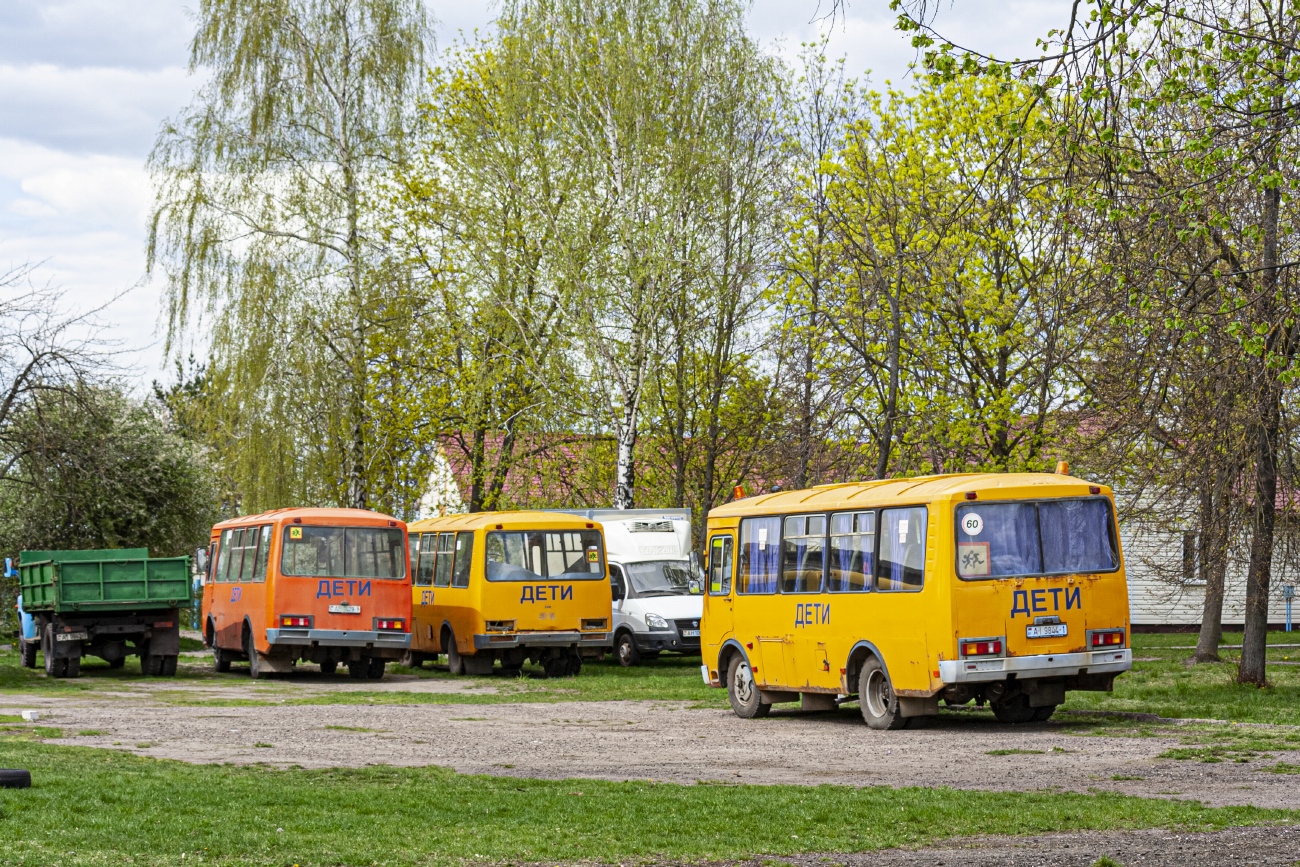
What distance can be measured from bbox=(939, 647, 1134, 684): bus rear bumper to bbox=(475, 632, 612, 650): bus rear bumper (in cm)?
1288

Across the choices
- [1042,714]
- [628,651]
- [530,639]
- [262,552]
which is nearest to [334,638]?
[262,552]

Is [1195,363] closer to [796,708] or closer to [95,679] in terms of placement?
[796,708]

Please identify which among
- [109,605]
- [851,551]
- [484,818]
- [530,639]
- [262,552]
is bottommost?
[484,818]

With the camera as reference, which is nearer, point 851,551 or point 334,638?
point 851,551

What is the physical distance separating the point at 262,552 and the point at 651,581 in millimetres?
7904

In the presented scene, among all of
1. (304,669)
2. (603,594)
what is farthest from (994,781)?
(304,669)

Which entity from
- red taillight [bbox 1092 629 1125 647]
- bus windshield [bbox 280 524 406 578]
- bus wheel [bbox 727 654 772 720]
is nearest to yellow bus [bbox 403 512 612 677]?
bus windshield [bbox 280 524 406 578]

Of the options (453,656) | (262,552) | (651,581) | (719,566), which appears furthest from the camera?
(651,581)

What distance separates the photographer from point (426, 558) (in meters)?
32.1

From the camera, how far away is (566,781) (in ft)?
42.2

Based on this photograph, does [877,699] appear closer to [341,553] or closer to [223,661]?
A: [341,553]

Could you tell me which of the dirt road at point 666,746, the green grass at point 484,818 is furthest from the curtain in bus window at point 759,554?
the green grass at point 484,818

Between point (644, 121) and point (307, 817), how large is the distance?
84.7 ft

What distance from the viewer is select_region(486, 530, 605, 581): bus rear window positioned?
1145 inches
